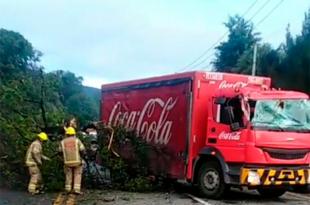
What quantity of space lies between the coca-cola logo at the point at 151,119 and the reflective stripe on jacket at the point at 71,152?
7.57 ft

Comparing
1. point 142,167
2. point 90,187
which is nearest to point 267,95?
point 142,167

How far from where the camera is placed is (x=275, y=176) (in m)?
11.8

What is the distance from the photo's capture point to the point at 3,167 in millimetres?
13945

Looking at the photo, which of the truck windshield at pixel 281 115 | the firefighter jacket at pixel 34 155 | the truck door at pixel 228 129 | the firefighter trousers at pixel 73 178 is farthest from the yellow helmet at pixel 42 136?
the truck windshield at pixel 281 115

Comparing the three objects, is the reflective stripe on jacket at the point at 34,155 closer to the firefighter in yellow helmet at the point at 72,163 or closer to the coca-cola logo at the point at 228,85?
the firefighter in yellow helmet at the point at 72,163


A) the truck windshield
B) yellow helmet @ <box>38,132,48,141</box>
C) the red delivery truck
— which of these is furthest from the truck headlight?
yellow helmet @ <box>38,132,48,141</box>

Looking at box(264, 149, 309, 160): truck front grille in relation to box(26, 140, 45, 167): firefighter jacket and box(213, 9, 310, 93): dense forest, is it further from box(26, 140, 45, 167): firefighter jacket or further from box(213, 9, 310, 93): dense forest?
box(213, 9, 310, 93): dense forest

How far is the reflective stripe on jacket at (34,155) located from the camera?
13094 millimetres

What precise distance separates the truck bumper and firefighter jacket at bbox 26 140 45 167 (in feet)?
15.0

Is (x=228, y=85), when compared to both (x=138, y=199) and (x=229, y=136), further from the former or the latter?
(x=138, y=199)

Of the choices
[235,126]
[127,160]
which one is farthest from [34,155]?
[235,126]

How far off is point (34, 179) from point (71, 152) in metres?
1.20

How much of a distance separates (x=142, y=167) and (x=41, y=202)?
350cm

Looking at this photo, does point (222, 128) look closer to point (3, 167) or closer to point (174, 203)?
point (174, 203)
